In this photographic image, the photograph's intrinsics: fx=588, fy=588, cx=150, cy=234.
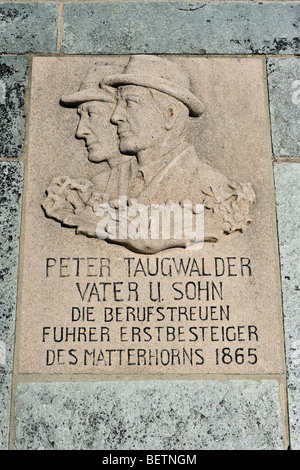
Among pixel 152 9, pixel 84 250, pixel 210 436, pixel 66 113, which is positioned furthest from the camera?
pixel 152 9

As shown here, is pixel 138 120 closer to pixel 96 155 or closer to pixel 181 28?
pixel 96 155

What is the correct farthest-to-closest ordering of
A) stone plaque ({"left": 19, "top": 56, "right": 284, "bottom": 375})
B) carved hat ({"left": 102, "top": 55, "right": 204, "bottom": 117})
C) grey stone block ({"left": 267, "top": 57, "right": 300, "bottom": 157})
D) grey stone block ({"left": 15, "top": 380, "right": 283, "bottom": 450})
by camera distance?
1. grey stone block ({"left": 267, "top": 57, "right": 300, "bottom": 157})
2. carved hat ({"left": 102, "top": 55, "right": 204, "bottom": 117})
3. stone plaque ({"left": 19, "top": 56, "right": 284, "bottom": 375})
4. grey stone block ({"left": 15, "top": 380, "right": 283, "bottom": 450})

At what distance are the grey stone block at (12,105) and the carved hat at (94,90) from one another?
0.32m

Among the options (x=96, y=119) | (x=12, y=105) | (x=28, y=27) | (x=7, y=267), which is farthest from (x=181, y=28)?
(x=7, y=267)

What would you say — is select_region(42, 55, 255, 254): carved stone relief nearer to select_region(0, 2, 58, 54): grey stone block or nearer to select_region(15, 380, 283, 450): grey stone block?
select_region(0, 2, 58, 54): grey stone block

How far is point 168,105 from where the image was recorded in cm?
393

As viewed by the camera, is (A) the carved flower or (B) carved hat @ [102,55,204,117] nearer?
(A) the carved flower

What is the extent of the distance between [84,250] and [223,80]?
1.55 m

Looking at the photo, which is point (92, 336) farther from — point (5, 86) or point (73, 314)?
point (5, 86)

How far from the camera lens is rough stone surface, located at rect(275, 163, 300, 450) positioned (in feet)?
11.7

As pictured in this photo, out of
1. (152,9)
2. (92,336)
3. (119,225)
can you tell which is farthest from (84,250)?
(152,9)

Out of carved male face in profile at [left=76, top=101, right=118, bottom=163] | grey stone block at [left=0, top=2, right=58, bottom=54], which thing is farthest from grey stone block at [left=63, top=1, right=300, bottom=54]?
carved male face in profile at [left=76, top=101, right=118, bottom=163]

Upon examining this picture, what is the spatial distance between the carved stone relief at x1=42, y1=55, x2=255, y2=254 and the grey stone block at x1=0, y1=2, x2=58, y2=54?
49cm

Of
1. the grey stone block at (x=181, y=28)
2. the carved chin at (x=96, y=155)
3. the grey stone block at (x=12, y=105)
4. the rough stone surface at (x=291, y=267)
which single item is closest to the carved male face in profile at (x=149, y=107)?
the carved chin at (x=96, y=155)
